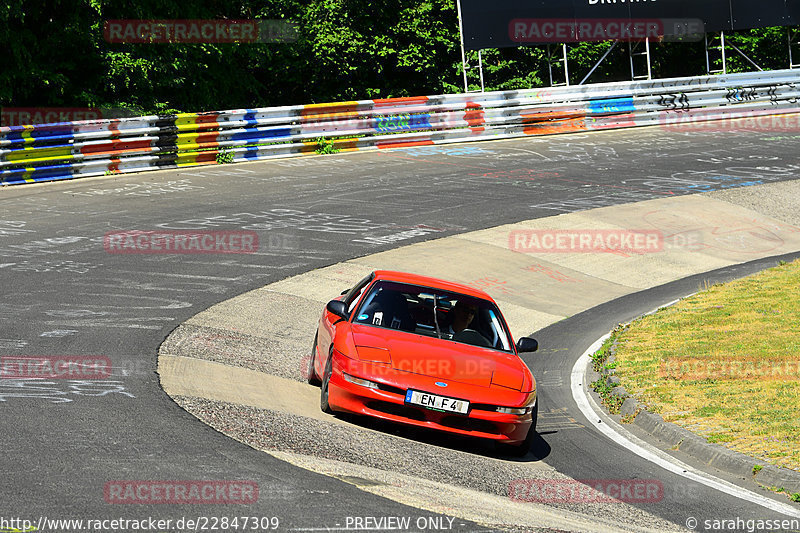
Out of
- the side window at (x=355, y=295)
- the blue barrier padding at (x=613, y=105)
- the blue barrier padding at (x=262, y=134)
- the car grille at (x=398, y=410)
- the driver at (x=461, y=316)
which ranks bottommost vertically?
the car grille at (x=398, y=410)

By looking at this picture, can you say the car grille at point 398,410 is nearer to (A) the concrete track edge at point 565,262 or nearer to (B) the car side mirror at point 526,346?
(B) the car side mirror at point 526,346

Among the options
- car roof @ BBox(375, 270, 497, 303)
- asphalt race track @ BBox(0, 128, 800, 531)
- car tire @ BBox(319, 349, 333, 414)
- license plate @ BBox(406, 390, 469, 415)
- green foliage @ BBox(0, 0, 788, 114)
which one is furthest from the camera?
Answer: green foliage @ BBox(0, 0, 788, 114)

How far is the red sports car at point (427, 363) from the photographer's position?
8508mm

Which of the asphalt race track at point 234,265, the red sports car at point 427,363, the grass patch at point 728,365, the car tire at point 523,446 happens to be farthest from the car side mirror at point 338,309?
the grass patch at point 728,365

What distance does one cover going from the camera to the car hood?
28.7 feet

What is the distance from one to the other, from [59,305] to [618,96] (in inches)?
894

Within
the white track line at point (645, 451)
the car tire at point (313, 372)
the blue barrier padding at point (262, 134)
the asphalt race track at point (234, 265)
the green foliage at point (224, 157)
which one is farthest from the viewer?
the blue barrier padding at point (262, 134)

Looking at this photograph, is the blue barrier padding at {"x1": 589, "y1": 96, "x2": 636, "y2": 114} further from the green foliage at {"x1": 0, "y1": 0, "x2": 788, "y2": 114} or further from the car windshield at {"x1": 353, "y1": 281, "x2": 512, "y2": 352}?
the car windshield at {"x1": 353, "y1": 281, "x2": 512, "y2": 352}

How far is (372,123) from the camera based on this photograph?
27.7 m

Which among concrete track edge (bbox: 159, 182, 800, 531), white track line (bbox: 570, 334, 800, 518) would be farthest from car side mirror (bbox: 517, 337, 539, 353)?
concrete track edge (bbox: 159, 182, 800, 531)

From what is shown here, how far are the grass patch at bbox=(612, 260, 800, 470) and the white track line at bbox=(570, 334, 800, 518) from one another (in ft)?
1.50

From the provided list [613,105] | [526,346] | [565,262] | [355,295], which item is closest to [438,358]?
[526,346]

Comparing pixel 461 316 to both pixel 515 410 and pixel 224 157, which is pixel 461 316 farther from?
pixel 224 157

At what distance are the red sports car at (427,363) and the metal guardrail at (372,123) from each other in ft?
48.3
